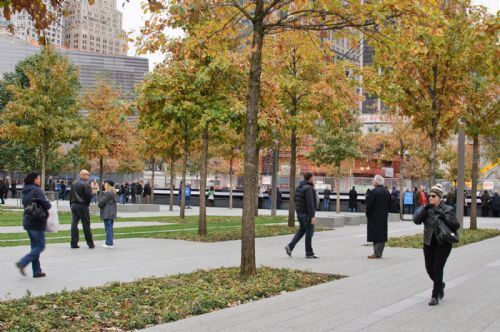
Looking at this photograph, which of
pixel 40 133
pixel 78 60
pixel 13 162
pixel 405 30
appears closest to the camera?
pixel 405 30

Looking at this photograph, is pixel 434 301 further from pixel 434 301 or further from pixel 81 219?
pixel 81 219

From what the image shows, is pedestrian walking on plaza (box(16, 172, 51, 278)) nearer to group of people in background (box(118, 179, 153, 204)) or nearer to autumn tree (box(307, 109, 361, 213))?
autumn tree (box(307, 109, 361, 213))

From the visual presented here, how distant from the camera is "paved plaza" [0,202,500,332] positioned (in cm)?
710

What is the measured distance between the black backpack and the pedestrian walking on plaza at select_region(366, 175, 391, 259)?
7007 mm

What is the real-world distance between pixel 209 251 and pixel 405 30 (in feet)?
22.7

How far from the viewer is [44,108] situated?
28.9 m

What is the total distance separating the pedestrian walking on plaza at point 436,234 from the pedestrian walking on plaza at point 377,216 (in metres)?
5.23

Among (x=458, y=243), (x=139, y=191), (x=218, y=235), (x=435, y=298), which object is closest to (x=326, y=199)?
(x=139, y=191)

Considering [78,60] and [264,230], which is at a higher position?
[78,60]

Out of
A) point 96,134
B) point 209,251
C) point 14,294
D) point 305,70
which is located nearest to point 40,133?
point 96,134

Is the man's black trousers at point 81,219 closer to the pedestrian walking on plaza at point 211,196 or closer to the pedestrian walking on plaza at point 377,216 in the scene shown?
the pedestrian walking on plaza at point 377,216

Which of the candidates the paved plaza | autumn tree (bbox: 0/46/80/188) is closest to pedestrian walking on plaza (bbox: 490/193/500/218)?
the paved plaza

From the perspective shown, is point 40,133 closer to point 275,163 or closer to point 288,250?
point 275,163

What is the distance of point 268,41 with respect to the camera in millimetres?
13242
